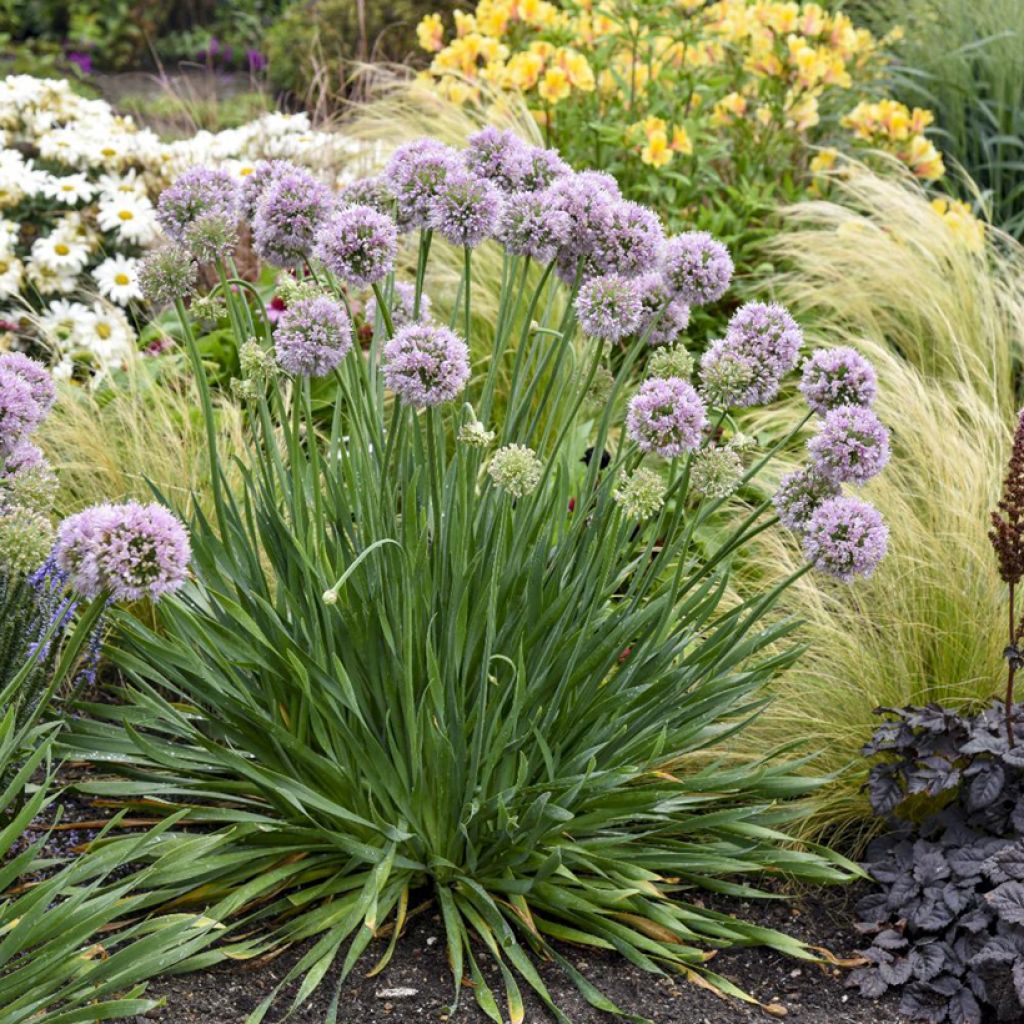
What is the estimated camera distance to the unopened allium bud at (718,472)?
9.23ft

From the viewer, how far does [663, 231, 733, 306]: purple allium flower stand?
2.79m

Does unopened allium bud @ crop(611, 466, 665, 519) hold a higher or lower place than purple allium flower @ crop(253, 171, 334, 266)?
lower

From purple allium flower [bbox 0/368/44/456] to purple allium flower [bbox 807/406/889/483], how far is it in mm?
1395

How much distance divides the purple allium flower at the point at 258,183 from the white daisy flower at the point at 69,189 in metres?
3.52

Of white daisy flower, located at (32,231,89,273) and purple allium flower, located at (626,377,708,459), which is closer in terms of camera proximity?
purple allium flower, located at (626,377,708,459)

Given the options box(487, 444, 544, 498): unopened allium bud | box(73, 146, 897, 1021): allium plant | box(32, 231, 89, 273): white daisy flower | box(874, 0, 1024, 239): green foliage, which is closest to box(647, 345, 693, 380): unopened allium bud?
box(73, 146, 897, 1021): allium plant

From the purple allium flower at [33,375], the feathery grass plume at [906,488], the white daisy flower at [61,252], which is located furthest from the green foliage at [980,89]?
the purple allium flower at [33,375]

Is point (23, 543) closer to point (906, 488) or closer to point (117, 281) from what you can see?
point (906, 488)

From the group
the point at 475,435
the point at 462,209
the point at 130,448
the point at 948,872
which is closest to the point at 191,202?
the point at 462,209

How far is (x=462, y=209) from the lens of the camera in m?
2.57

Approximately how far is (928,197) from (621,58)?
1.81 m

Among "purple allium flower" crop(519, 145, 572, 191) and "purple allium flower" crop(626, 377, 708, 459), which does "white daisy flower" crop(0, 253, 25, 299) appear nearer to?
"purple allium flower" crop(519, 145, 572, 191)

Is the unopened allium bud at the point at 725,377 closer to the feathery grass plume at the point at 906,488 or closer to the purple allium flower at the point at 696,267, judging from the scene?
the purple allium flower at the point at 696,267

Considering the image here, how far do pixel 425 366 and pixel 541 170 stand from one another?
2.43ft
